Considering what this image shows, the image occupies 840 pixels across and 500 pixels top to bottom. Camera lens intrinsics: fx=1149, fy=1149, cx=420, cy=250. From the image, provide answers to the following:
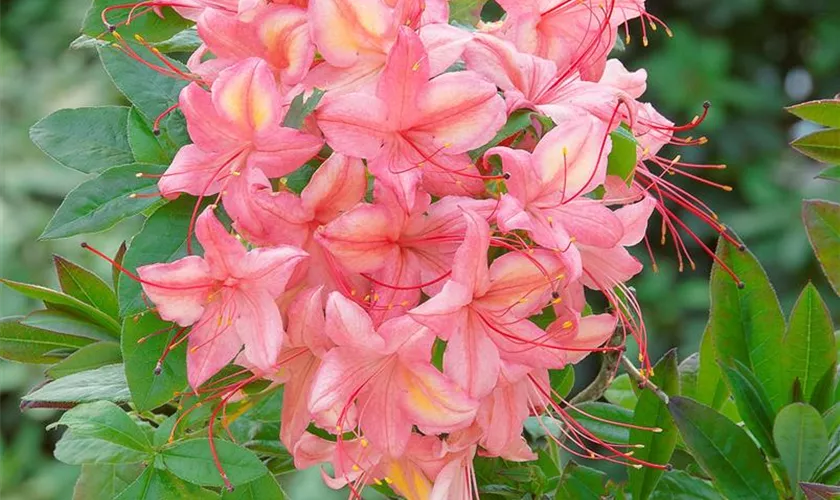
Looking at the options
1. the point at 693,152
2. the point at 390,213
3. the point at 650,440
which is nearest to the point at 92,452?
the point at 390,213

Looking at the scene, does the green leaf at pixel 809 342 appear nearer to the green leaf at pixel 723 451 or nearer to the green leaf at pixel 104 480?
the green leaf at pixel 723 451

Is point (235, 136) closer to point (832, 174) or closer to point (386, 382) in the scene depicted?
point (386, 382)

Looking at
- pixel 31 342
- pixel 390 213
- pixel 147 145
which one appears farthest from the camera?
pixel 31 342

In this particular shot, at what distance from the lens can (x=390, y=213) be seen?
21.9 inches

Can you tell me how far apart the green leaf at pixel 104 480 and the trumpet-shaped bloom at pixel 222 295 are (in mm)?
193

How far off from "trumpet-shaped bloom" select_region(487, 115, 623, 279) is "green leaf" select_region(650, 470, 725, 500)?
0.21 meters

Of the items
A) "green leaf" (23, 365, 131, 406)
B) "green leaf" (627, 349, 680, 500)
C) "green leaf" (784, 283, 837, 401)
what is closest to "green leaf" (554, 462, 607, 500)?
"green leaf" (627, 349, 680, 500)

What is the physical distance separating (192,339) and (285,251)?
8 centimetres

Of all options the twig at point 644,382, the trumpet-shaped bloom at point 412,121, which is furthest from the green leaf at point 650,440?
the trumpet-shaped bloom at point 412,121

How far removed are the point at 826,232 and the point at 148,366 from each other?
0.44 metres

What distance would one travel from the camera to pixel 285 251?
1.79 ft

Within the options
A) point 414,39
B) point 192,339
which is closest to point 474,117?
point 414,39

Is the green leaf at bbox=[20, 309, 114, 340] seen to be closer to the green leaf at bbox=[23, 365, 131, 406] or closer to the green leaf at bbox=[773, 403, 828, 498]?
the green leaf at bbox=[23, 365, 131, 406]

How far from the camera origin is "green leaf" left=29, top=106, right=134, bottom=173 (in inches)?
27.2
